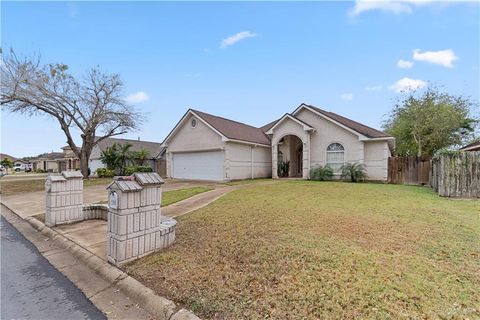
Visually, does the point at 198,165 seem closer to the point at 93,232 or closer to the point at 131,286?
the point at 93,232

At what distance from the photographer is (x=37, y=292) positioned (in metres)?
3.24

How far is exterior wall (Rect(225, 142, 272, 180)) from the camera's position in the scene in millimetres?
17203

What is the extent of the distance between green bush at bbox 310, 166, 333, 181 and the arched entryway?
12.9 ft

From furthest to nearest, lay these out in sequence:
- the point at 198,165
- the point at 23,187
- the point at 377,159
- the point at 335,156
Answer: the point at 198,165 → the point at 335,156 → the point at 377,159 → the point at 23,187

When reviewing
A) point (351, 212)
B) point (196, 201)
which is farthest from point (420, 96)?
point (196, 201)

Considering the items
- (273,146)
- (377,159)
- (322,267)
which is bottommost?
(322,267)

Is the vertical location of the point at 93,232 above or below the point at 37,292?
above

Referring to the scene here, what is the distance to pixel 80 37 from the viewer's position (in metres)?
11.8

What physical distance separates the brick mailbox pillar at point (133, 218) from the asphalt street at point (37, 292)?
743mm

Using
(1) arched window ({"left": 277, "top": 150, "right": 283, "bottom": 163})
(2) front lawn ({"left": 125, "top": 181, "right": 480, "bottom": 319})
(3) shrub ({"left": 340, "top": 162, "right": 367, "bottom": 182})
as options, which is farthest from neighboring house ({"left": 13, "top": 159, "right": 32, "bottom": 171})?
(2) front lawn ({"left": 125, "top": 181, "right": 480, "bottom": 319})

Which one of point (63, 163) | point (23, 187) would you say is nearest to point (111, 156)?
point (23, 187)

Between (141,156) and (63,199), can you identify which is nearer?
(63,199)

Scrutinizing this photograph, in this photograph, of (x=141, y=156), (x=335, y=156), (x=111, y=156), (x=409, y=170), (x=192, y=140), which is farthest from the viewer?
(x=141, y=156)

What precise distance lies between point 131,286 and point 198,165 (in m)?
15.8
